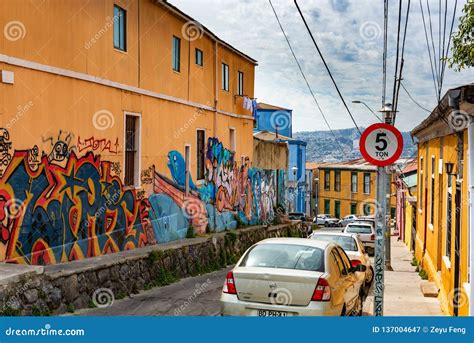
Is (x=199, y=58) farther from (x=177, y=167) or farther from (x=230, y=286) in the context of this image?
(x=230, y=286)

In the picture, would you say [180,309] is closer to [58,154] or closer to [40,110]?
[58,154]

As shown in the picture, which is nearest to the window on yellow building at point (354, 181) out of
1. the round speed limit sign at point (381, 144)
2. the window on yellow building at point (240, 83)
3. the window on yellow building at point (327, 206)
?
the window on yellow building at point (327, 206)

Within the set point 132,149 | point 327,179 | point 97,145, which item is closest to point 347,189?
point 327,179

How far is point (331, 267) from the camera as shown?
8438mm

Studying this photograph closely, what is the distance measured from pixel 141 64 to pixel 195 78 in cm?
397

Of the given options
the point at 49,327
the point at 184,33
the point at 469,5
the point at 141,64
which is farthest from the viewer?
the point at 184,33

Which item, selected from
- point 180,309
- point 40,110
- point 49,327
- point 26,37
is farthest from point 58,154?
point 49,327

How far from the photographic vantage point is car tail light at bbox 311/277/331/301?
772cm

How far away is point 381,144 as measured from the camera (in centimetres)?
834

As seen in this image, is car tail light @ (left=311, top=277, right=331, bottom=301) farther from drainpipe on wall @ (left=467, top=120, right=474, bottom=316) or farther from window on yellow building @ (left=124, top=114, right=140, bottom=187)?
window on yellow building @ (left=124, top=114, right=140, bottom=187)

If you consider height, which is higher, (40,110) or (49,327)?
(40,110)

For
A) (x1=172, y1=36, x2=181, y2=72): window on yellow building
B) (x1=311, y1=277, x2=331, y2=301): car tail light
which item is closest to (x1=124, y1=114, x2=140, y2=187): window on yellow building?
(x1=172, y1=36, x2=181, y2=72): window on yellow building

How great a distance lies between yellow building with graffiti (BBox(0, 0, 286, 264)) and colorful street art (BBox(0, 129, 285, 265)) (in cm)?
3

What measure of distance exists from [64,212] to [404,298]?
26.0 feet
